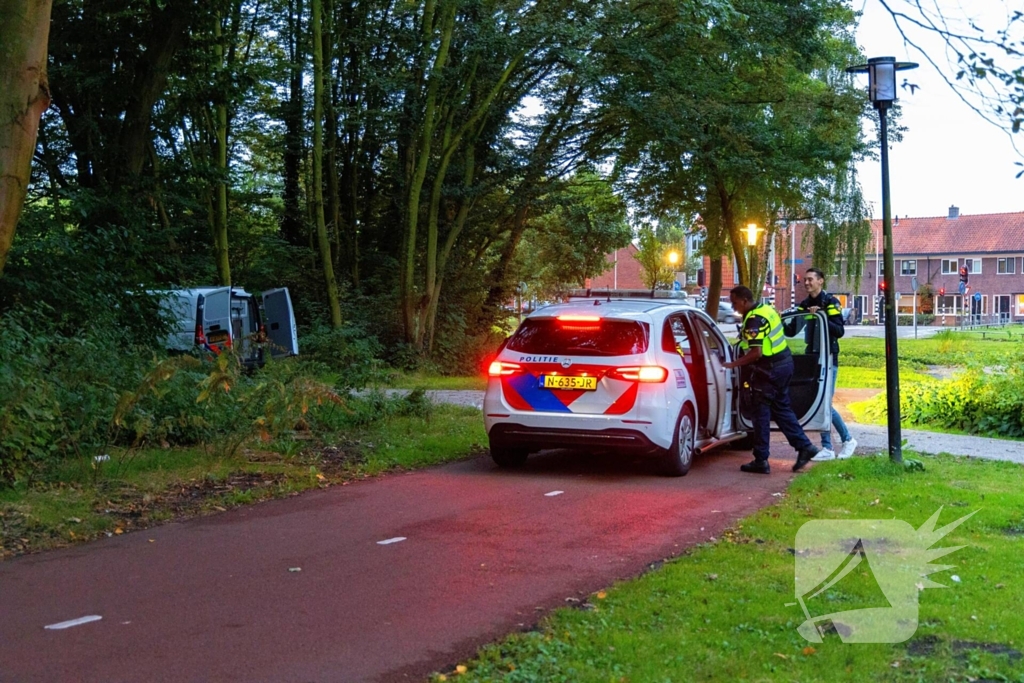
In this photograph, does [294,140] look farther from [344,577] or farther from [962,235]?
[962,235]

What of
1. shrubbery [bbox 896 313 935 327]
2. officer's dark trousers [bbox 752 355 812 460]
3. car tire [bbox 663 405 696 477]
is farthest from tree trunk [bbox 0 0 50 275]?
shrubbery [bbox 896 313 935 327]

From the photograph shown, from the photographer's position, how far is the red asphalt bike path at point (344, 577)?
4922 millimetres

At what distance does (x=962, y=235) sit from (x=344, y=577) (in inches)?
3995

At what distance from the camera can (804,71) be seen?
25.0 meters

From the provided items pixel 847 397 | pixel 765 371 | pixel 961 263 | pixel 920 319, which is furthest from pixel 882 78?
pixel 961 263

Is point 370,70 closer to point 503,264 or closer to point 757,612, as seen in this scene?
point 503,264

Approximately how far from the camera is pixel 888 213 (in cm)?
1058

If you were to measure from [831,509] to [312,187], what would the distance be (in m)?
18.6

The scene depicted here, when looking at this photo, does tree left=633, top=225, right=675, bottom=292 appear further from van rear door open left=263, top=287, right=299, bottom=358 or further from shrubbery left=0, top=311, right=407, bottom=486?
shrubbery left=0, top=311, right=407, bottom=486

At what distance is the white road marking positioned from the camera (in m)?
5.36

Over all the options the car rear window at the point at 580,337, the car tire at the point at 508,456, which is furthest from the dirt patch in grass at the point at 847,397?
the car rear window at the point at 580,337

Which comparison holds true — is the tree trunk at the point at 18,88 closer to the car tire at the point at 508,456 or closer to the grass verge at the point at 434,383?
the car tire at the point at 508,456

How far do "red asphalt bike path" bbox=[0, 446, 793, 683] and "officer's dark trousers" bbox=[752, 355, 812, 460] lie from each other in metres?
0.75

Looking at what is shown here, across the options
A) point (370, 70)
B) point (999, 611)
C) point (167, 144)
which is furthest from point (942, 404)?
point (167, 144)
